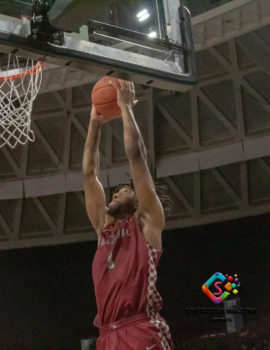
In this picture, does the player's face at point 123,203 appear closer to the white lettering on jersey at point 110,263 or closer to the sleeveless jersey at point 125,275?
the sleeveless jersey at point 125,275

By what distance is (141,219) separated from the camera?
3801mm

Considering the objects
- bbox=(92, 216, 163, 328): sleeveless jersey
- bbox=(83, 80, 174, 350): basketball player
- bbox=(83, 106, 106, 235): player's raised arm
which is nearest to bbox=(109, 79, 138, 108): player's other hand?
bbox=(83, 80, 174, 350): basketball player

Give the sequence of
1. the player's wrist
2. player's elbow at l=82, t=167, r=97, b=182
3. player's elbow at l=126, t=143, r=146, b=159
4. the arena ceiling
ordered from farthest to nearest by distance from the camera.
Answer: the arena ceiling, player's elbow at l=82, t=167, r=97, b=182, the player's wrist, player's elbow at l=126, t=143, r=146, b=159

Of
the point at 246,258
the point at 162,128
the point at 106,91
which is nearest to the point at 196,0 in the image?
the point at 162,128

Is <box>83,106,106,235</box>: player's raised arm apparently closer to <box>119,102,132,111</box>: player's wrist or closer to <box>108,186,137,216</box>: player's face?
<box>108,186,137,216</box>: player's face

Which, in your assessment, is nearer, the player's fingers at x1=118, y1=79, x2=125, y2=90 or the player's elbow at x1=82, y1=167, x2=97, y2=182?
the player's fingers at x1=118, y1=79, x2=125, y2=90

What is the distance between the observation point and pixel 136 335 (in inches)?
137

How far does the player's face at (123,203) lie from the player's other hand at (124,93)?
1.87 ft

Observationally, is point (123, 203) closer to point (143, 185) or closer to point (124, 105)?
point (143, 185)

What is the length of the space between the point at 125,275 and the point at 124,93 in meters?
1.20

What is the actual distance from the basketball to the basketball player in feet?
0.21

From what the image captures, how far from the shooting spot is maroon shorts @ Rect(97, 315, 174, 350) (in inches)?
136

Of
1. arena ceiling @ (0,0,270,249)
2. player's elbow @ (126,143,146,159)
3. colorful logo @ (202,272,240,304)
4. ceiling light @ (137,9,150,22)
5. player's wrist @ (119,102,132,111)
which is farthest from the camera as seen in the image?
arena ceiling @ (0,0,270,249)

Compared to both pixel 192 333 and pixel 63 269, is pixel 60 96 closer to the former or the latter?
pixel 63 269
